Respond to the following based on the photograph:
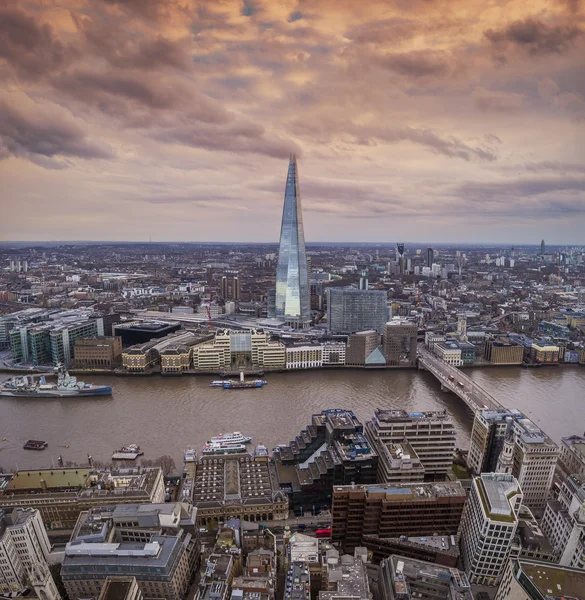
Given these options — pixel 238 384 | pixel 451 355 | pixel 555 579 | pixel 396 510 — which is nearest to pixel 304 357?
pixel 238 384

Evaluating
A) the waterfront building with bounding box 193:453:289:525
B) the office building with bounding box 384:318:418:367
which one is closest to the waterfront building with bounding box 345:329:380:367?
the office building with bounding box 384:318:418:367

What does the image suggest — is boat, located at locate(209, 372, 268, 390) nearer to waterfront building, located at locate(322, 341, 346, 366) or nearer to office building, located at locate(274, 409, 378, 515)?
waterfront building, located at locate(322, 341, 346, 366)

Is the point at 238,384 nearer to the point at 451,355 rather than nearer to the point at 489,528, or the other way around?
the point at 451,355

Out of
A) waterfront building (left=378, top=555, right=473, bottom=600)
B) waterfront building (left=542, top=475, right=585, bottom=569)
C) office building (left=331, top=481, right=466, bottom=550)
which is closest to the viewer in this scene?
waterfront building (left=378, top=555, right=473, bottom=600)

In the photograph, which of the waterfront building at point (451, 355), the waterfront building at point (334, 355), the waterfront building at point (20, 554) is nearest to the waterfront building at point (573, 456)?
the waterfront building at point (451, 355)

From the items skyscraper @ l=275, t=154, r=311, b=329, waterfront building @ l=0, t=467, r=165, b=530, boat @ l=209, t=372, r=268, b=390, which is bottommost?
boat @ l=209, t=372, r=268, b=390

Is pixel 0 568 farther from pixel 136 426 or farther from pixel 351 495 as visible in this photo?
pixel 136 426

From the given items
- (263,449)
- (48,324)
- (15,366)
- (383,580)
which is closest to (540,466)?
(383,580)

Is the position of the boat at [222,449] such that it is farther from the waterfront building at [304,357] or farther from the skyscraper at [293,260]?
the skyscraper at [293,260]
